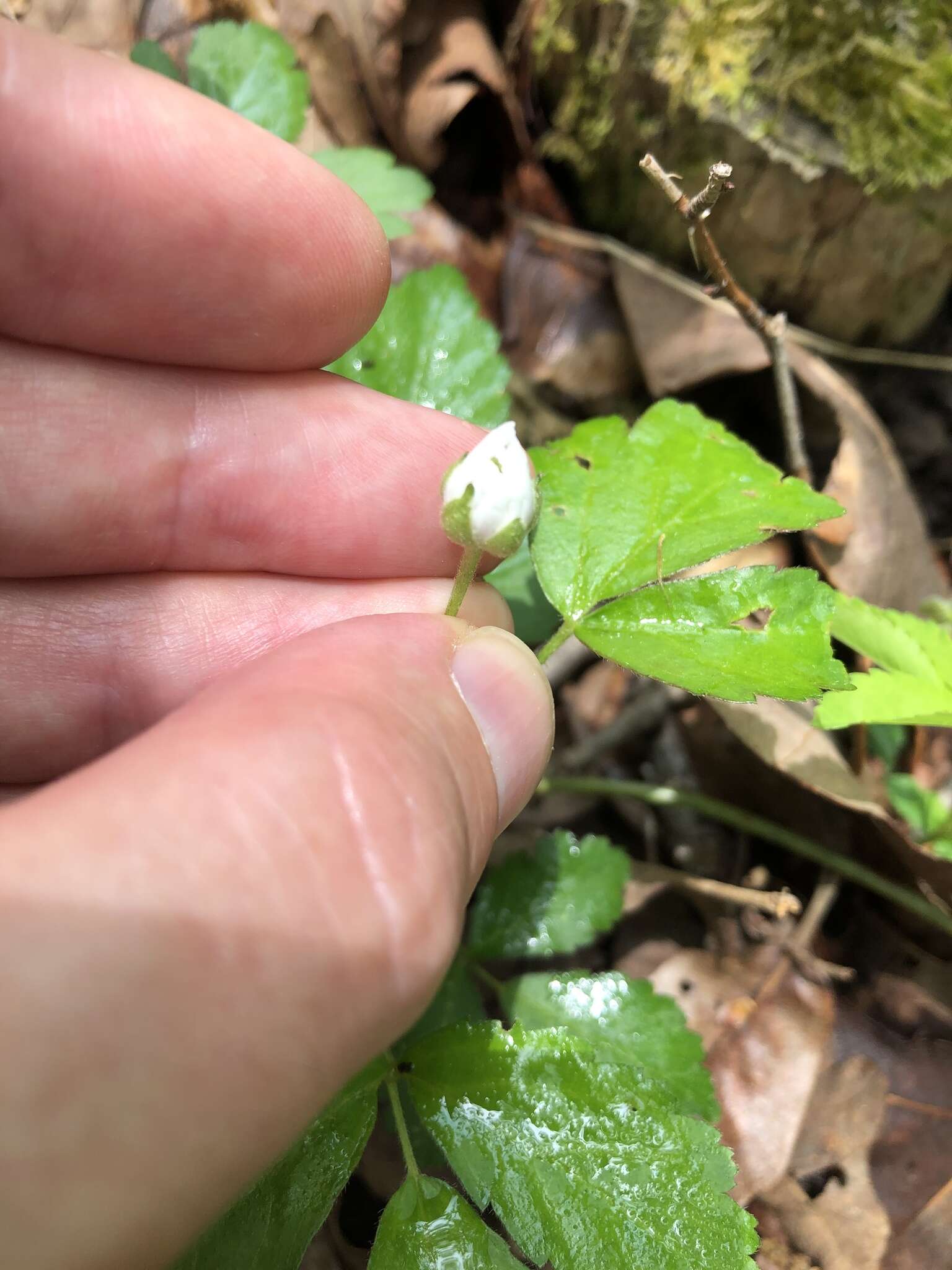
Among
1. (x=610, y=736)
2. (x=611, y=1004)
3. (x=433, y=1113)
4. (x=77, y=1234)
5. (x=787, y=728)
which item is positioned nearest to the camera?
(x=77, y=1234)

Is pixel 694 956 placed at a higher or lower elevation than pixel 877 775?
lower

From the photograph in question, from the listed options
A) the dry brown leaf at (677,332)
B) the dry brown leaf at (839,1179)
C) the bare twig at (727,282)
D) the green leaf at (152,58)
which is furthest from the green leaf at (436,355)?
the dry brown leaf at (839,1179)

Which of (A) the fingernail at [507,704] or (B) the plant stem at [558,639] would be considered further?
(B) the plant stem at [558,639]

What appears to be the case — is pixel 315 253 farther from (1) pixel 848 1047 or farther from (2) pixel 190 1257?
(1) pixel 848 1047

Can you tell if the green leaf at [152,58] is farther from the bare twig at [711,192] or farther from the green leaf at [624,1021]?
the green leaf at [624,1021]

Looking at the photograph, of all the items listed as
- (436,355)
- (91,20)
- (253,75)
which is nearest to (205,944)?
(436,355)

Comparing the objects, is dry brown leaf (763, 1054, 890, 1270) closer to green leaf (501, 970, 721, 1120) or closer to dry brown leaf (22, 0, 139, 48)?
green leaf (501, 970, 721, 1120)

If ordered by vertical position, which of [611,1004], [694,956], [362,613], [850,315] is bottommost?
[694,956]

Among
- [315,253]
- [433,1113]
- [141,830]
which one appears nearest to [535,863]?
[433,1113]
